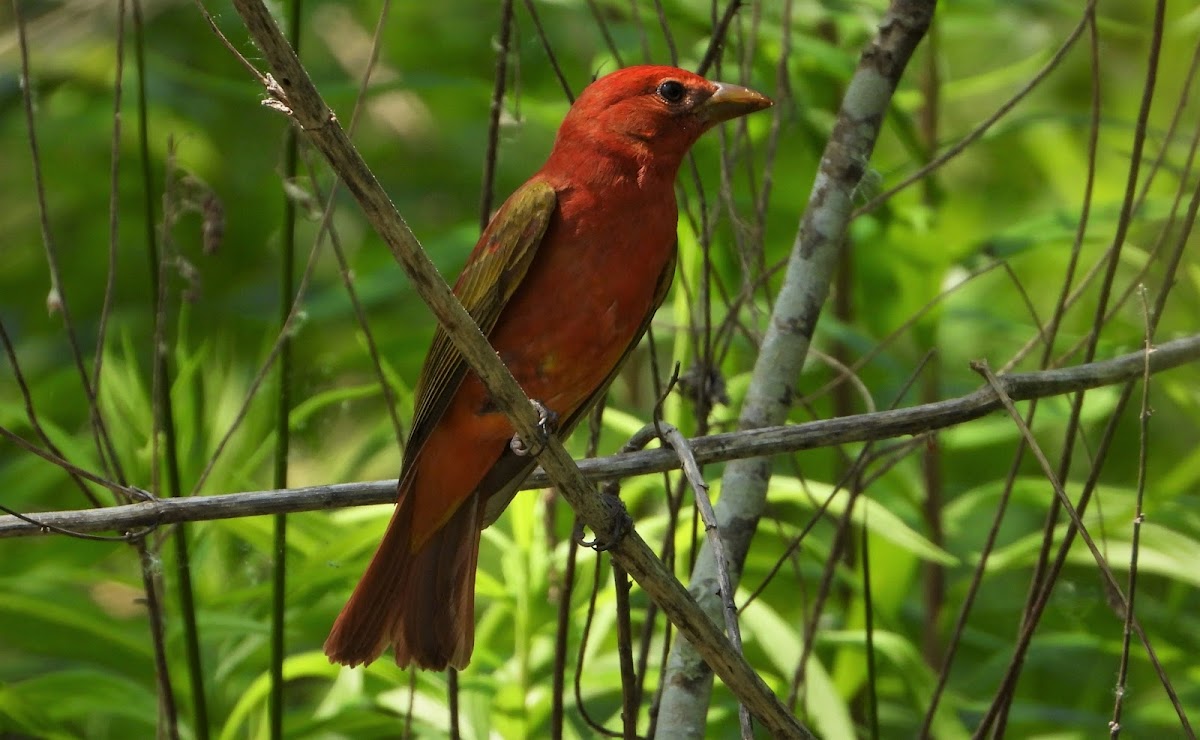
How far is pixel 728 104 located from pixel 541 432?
1.05 metres

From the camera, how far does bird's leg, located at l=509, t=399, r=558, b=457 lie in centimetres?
180

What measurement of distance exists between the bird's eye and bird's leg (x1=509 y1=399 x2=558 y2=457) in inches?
25.5

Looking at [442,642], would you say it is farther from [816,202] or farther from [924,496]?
[924,496]

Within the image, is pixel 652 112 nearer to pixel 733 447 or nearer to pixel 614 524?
pixel 733 447

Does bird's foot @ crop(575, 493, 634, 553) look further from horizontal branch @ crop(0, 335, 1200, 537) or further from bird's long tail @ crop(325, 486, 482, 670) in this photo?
bird's long tail @ crop(325, 486, 482, 670)

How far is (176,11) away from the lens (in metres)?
5.36

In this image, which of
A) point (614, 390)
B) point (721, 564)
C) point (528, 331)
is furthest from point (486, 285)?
point (614, 390)

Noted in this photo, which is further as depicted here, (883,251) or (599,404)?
(883,251)

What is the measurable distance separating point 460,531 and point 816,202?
866 mm

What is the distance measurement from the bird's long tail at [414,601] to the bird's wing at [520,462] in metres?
0.04

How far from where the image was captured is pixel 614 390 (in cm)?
467

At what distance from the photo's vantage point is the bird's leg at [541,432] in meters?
1.80

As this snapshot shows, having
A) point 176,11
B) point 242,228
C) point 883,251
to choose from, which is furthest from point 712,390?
point 176,11

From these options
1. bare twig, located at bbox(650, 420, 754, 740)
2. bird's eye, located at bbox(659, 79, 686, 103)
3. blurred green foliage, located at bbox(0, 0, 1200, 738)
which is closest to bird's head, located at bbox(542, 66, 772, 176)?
bird's eye, located at bbox(659, 79, 686, 103)
